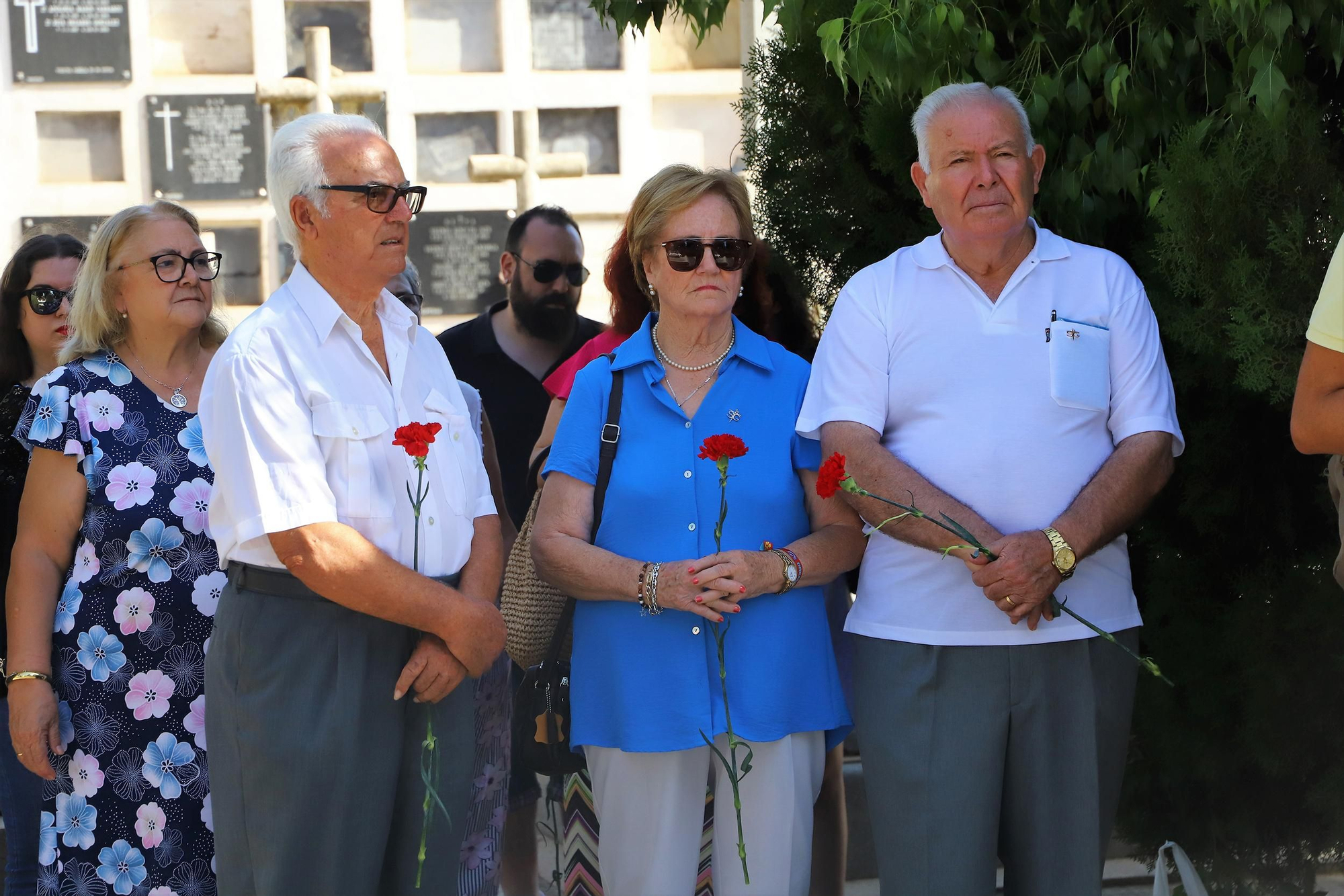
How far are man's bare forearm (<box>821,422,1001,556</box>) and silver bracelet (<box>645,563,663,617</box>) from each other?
1.28 feet

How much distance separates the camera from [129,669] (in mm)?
2875

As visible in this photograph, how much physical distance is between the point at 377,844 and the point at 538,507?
78cm

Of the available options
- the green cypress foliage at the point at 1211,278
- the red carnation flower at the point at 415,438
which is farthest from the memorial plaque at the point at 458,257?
the red carnation flower at the point at 415,438

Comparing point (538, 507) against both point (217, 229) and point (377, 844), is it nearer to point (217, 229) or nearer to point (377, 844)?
point (377, 844)

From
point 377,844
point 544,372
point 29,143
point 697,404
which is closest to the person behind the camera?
point 377,844

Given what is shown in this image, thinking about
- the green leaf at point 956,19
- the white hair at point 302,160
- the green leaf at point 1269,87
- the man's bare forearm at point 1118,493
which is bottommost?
the man's bare forearm at point 1118,493

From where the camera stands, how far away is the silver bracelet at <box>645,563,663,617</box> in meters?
2.64

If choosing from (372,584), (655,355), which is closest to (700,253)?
(655,355)

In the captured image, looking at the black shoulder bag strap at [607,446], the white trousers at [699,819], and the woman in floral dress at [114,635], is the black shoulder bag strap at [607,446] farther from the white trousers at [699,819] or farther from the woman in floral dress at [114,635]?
the woman in floral dress at [114,635]

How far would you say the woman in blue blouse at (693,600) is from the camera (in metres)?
2.68

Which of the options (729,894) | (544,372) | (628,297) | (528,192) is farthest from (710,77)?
(729,894)

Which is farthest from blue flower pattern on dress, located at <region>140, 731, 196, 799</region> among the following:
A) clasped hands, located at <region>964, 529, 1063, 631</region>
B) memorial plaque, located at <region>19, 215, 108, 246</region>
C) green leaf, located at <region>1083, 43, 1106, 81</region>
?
memorial plaque, located at <region>19, 215, 108, 246</region>

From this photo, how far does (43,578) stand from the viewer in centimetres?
291

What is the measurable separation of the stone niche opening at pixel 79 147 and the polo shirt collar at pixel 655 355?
4.61m
